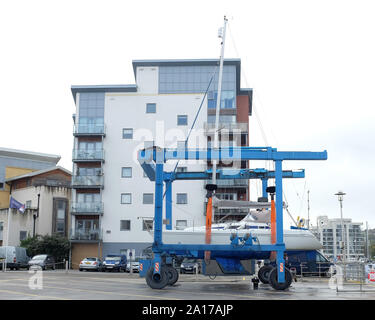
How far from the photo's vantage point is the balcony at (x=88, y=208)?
5300 cm

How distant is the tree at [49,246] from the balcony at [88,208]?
3.32 meters

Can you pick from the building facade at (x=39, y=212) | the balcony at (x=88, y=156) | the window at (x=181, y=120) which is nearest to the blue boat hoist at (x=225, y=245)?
the balcony at (x=88, y=156)

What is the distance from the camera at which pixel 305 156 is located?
20125 mm

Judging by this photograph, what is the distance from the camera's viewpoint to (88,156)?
5428 cm

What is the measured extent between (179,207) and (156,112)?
35.8ft

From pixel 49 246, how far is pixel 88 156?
1039 cm

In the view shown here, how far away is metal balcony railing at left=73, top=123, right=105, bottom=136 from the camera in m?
54.6

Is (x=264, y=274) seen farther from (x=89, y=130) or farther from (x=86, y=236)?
(x=89, y=130)

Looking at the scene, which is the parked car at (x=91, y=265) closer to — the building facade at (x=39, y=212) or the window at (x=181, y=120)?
the building facade at (x=39, y=212)

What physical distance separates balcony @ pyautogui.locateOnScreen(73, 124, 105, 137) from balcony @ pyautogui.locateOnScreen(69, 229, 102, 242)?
10.5m
